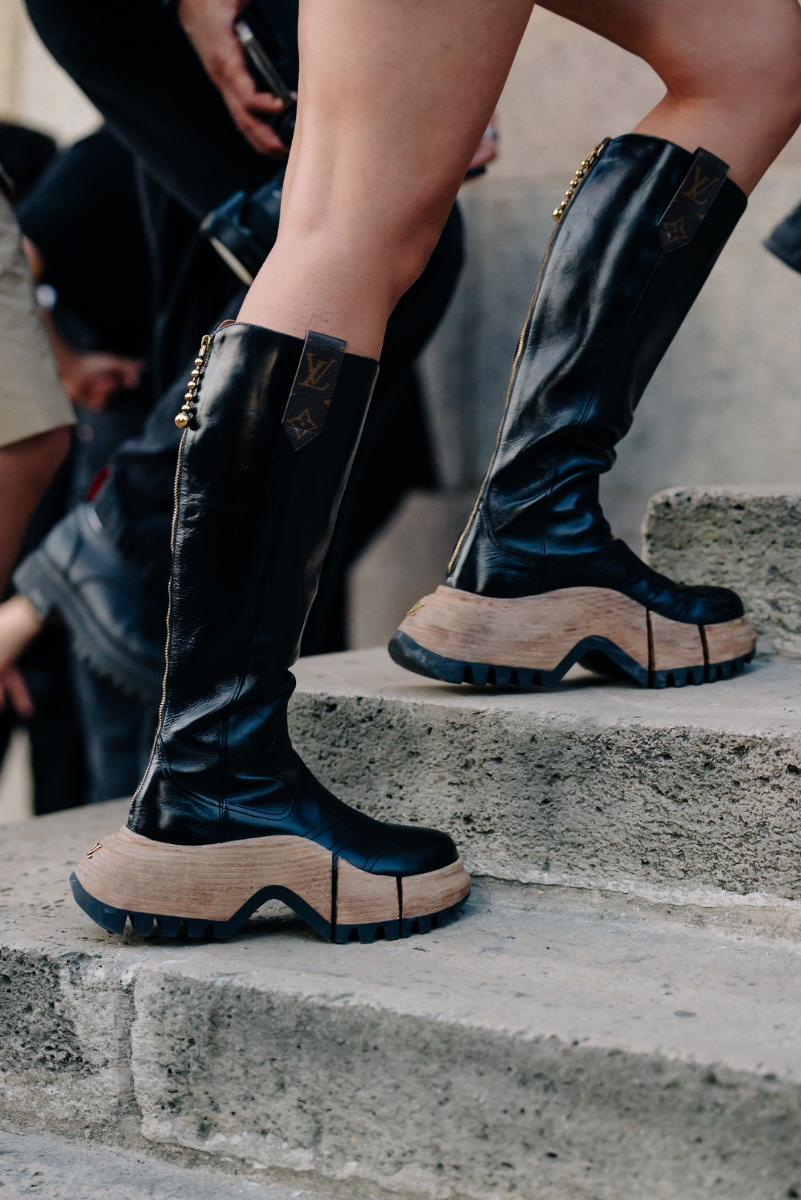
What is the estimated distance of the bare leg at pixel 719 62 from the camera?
141cm

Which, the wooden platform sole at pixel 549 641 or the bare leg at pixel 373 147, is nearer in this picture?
Result: the bare leg at pixel 373 147

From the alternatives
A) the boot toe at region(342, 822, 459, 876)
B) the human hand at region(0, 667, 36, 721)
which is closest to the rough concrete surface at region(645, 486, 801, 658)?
the boot toe at region(342, 822, 459, 876)

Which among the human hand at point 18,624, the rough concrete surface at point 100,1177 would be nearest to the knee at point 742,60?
the rough concrete surface at point 100,1177

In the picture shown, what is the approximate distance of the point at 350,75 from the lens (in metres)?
1.08

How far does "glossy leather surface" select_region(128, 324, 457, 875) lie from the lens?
110 centimetres

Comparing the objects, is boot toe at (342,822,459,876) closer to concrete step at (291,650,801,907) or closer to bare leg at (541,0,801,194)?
concrete step at (291,650,801,907)

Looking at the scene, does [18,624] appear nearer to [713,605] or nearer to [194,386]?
[194,386]

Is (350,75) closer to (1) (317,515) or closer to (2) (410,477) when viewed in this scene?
(1) (317,515)

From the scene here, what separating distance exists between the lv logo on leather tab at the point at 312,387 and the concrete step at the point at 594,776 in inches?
18.0

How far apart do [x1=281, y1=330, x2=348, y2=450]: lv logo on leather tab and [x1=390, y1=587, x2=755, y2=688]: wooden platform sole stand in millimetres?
367

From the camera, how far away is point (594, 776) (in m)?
1.31

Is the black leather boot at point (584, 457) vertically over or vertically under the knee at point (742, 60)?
under

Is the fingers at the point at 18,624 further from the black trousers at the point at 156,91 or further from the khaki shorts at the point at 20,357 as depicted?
the black trousers at the point at 156,91

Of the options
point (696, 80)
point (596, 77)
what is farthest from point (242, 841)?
point (596, 77)
